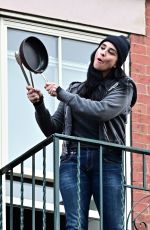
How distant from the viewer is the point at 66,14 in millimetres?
9820

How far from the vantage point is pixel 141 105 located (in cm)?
999

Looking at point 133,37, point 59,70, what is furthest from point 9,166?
point 133,37

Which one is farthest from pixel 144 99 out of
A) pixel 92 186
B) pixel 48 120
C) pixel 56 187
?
pixel 56 187

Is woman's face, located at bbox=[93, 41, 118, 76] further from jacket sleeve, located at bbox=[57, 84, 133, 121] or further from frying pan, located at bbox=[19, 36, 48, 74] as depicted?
frying pan, located at bbox=[19, 36, 48, 74]

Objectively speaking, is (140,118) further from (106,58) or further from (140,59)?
(106,58)

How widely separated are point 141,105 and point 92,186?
7.12ft

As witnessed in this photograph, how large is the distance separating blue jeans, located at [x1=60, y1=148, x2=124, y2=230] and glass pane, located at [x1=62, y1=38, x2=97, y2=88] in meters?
1.95

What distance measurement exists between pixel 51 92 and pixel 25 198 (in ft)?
5.37

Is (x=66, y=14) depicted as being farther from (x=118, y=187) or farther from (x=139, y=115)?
(x=118, y=187)

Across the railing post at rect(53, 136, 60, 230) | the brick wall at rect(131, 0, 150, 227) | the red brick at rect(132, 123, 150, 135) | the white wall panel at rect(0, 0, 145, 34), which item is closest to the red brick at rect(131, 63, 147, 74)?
the brick wall at rect(131, 0, 150, 227)

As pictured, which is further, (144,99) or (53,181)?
(144,99)

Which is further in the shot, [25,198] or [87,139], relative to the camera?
[25,198]

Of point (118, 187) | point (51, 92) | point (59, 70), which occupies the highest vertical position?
point (59, 70)

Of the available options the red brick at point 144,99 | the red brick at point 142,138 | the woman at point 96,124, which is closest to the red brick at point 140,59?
the red brick at point 144,99
